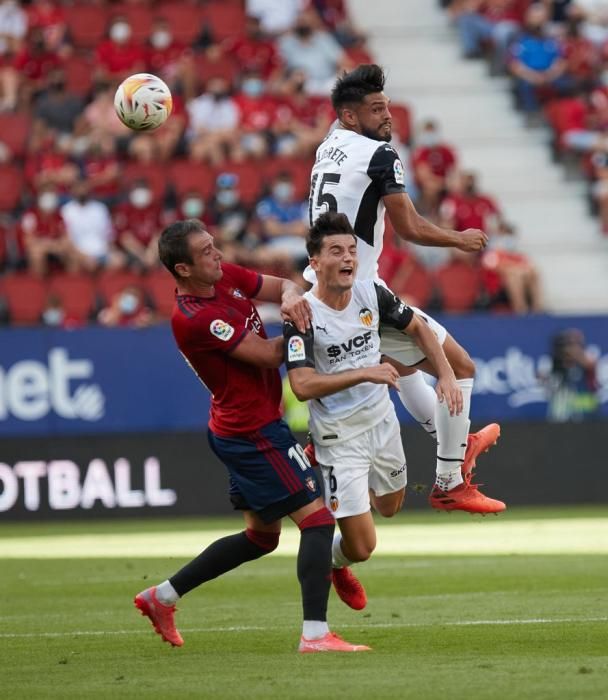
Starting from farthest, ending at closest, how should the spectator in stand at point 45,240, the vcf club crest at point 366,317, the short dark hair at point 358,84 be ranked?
the spectator in stand at point 45,240, the short dark hair at point 358,84, the vcf club crest at point 366,317

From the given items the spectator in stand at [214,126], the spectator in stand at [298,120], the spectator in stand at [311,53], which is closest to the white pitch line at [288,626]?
the spectator in stand at [214,126]

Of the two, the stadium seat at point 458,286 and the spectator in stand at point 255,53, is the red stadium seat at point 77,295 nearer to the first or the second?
the stadium seat at point 458,286

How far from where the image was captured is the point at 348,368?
8633mm

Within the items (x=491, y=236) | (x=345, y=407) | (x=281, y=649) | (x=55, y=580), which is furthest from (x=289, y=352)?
(x=491, y=236)

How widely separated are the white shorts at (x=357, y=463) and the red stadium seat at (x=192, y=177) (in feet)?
40.8

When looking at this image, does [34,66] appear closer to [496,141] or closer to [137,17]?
[137,17]

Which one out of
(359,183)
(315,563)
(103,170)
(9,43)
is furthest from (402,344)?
(9,43)

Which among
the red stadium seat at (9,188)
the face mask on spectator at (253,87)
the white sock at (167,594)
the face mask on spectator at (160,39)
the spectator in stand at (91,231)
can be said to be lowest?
the white sock at (167,594)

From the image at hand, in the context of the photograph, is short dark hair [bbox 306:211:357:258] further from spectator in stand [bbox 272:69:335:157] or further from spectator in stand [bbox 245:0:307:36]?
spectator in stand [bbox 245:0:307:36]

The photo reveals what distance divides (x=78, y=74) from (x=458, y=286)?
6051 mm

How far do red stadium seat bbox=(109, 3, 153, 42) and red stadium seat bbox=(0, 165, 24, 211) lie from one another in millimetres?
3523

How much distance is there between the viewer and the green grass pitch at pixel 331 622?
7090mm

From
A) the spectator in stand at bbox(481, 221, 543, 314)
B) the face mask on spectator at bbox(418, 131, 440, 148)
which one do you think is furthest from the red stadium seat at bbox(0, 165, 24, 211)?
the spectator in stand at bbox(481, 221, 543, 314)

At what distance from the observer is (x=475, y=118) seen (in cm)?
2583
